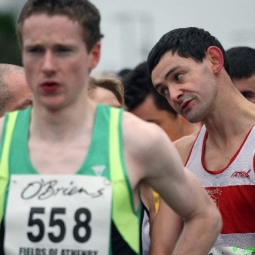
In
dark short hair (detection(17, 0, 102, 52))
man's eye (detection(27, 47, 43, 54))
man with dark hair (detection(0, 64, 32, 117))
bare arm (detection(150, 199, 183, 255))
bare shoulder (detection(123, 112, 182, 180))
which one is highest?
dark short hair (detection(17, 0, 102, 52))

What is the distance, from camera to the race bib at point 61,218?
17.3 feet

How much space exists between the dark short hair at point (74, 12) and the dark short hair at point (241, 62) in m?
3.85

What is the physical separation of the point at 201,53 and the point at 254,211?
3.70ft

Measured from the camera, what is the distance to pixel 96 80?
8.05 meters

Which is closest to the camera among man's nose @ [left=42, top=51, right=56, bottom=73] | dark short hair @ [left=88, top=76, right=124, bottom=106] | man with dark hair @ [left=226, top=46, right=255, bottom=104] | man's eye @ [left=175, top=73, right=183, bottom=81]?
man's nose @ [left=42, top=51, right=56, bottom=73]

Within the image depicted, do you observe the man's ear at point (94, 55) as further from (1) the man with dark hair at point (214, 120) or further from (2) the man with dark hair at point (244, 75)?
(2) the man with dark hair at point (244, 75)

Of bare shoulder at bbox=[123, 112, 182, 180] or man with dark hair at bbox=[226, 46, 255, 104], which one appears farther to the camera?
man with dark hair at bbox=[226, 46, 255, 104]

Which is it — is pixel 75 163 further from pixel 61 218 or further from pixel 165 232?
pixel 165 232

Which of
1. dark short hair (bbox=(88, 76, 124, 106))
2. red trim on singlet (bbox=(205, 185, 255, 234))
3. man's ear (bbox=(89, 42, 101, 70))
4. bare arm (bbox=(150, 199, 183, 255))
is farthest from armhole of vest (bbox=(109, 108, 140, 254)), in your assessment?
dark short hair (bbox=(88, 76, 124, 106))

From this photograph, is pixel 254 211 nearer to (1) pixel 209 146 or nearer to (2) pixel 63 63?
(1) pixel 209 146

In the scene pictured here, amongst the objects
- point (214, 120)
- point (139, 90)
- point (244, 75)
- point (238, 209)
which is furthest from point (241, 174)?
point (139, 90)

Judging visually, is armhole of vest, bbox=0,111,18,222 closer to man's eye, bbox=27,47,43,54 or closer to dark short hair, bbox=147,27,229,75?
man's eye, bbox=27,47,43,54

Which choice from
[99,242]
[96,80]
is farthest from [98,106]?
[96,80]

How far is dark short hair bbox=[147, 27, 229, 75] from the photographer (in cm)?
733
